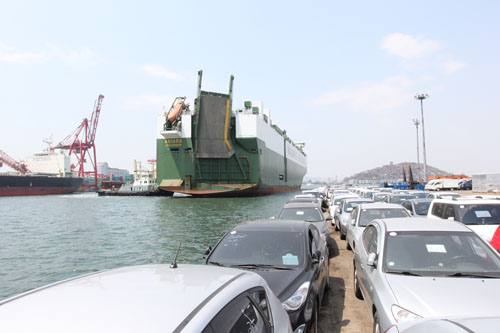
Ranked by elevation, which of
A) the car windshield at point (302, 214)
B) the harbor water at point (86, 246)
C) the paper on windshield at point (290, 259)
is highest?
the car windshield at point (302, 214)

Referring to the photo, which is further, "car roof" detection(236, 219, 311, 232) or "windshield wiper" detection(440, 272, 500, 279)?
"car roof" detection(236, 219, 311, 232)

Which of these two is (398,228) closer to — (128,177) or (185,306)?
(185,306)

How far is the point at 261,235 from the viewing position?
5.18m

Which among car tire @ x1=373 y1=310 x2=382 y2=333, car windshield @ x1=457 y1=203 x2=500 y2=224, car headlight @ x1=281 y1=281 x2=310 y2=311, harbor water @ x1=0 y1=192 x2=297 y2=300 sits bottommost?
harbor water @ x1=0 y1=192 x2=297 y2=300

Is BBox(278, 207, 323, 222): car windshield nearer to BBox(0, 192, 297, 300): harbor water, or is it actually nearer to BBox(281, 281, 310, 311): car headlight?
BBox(0, 192, 297, 300): harbor water

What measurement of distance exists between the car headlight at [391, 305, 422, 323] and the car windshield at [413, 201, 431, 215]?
31.8 feet

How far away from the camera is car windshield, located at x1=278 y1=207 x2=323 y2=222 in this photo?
10.0 meters

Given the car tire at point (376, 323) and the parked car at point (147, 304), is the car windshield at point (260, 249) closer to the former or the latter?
the car tire at point (376, 323)

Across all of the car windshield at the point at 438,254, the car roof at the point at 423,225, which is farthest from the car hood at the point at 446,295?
the car roof at the point at 423,225

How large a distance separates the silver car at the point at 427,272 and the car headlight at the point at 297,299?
809 mm

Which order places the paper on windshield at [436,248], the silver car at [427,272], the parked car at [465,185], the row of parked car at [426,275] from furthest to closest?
the parked car at [465,185] → the paper on windshield at [436,248] → the silver car at [427,272] → the row of parked car at [426,275]

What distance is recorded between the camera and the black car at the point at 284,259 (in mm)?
3916

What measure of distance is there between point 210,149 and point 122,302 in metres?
43.2

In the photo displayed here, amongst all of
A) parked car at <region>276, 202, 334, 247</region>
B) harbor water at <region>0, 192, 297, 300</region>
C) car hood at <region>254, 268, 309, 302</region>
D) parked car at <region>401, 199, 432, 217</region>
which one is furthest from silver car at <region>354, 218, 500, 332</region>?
parked car at <region>401, 199, 432, 217</region>
